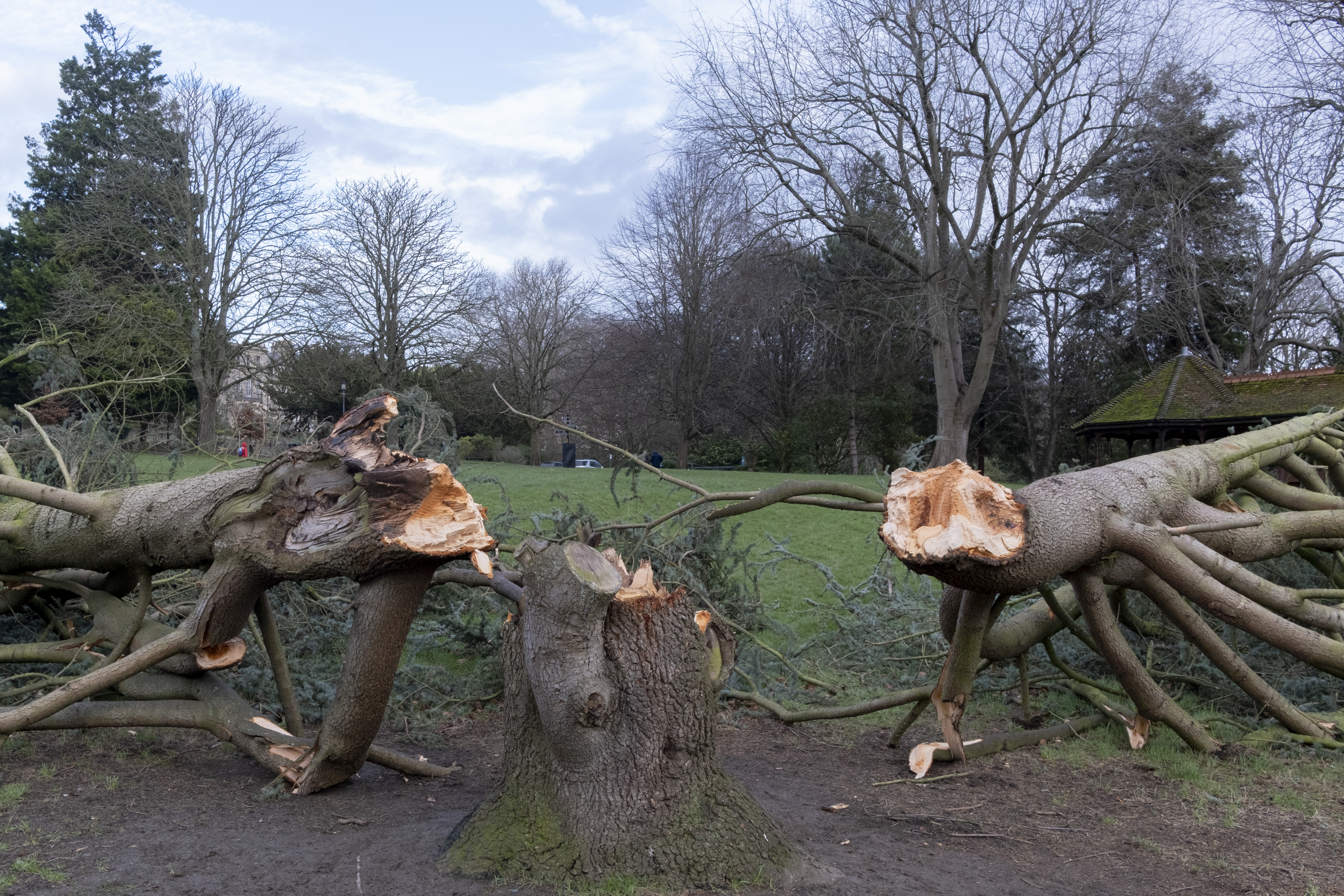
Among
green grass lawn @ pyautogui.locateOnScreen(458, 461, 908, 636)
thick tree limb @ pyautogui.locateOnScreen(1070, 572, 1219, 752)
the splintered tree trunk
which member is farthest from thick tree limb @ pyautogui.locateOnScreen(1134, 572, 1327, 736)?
green grass lawn @ pyautogui.locateOnScreen(458, 461, 908, 636)

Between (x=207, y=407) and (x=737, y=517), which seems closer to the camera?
(x=737, y=517)

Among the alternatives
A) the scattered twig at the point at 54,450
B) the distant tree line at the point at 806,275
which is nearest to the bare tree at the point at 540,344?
the distant tree line at the point at 806,275

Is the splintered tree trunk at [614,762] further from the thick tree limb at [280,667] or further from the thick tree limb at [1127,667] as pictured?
the thick tree limb at [1127,667]

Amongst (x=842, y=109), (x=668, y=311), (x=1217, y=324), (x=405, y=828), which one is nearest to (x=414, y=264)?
(x=668, y=311)

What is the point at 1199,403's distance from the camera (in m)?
16.3

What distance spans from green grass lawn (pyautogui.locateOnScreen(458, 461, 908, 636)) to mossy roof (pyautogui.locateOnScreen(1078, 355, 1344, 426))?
20.3 feet

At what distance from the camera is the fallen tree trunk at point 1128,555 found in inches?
127

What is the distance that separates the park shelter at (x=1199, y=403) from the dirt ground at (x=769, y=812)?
10607 millimetres

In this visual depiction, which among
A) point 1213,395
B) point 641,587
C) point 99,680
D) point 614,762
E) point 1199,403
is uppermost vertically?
point 1213,395

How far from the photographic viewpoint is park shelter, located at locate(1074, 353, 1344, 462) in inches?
525

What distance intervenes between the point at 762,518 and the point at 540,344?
68.2 ft

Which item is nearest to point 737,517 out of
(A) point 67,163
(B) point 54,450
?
(B) point 54,450

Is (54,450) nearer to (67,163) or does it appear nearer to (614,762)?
(614,762)

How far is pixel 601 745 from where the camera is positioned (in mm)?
2947
